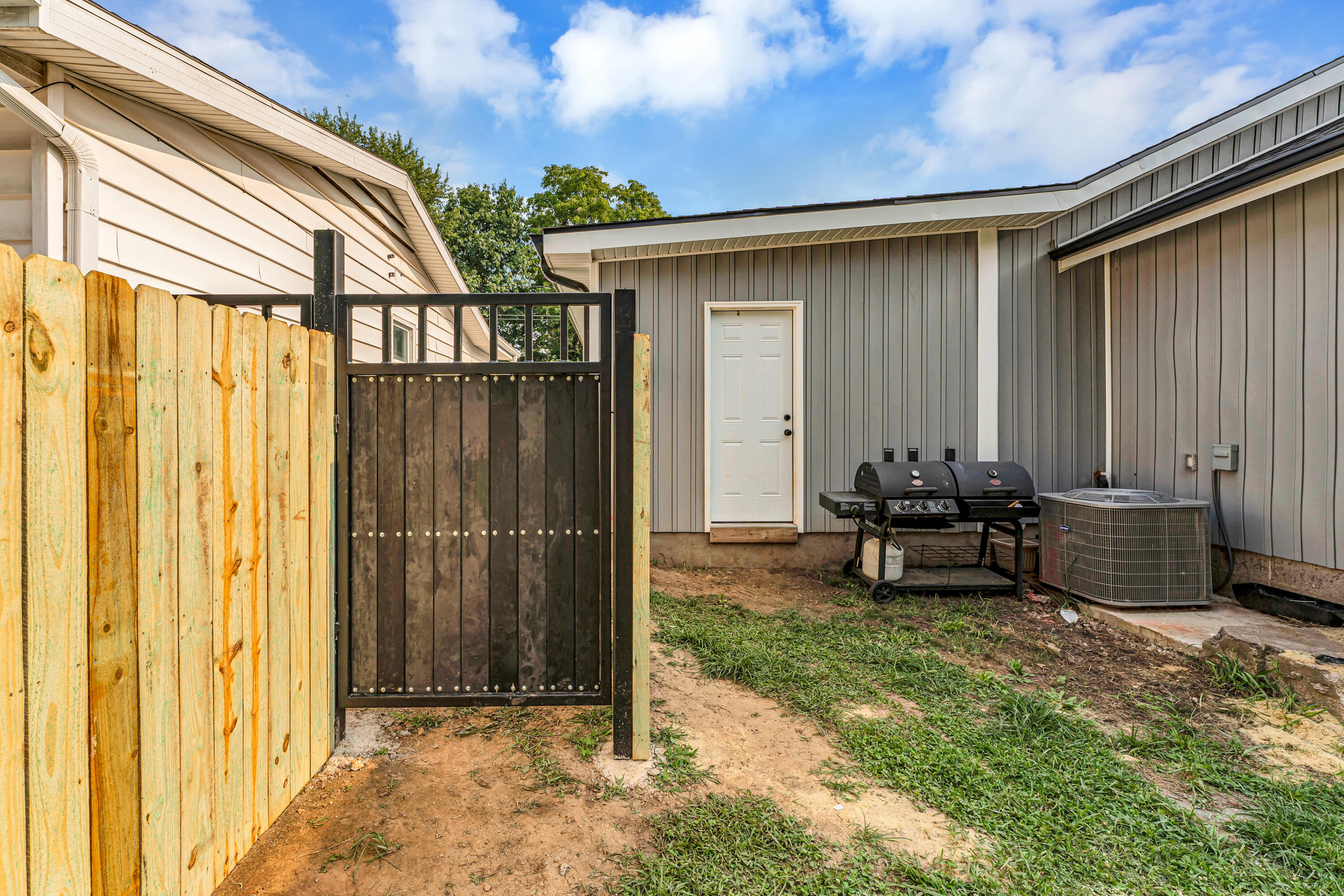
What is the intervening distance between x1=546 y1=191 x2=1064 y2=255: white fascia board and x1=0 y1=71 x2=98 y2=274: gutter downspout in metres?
2.81

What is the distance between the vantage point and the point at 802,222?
15.2ft

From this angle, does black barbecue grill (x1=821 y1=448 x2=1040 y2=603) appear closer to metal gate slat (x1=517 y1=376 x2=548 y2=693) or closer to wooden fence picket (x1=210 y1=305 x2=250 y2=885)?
metal gate slat (x1=517 y1=376 x2=548 y2=693)

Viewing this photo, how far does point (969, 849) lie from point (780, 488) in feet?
11.5

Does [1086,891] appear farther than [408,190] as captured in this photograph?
No

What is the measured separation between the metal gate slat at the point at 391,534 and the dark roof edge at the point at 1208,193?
470 cm

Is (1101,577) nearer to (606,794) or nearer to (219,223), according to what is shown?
(606,794)

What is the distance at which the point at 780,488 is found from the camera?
5051mm

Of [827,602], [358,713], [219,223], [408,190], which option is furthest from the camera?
[408,190]

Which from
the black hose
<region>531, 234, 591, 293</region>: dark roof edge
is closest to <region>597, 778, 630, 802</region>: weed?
<region>531, 234, 591, 293</region>: dark roof edge

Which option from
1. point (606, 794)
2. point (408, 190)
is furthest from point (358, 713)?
point (408, 190)

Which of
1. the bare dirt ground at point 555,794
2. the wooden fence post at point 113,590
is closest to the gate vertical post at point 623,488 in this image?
the bare dirt ground at point 555,794

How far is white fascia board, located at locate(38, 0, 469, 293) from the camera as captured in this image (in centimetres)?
214

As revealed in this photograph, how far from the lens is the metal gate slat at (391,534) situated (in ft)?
6.38

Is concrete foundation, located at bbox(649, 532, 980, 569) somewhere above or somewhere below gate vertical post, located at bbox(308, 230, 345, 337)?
below
